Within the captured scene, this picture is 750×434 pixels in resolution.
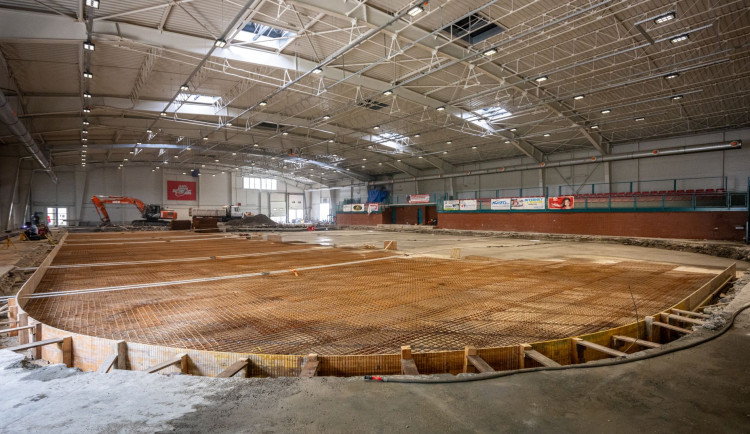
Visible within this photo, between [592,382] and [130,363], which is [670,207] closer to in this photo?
[592,382]

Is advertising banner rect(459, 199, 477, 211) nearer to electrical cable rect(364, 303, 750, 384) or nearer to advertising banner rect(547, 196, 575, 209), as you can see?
advertising banner rect(547, 196, 575, 209)

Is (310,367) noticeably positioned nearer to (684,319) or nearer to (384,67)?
(684,319)

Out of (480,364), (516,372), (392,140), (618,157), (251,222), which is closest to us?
(516,372)

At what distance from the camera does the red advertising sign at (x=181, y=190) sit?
47500 mm

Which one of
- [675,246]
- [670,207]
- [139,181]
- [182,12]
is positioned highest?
[182,12]

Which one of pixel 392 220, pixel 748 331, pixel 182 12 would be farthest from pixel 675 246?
pixel 392 220

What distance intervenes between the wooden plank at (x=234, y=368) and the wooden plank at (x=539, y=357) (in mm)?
2774

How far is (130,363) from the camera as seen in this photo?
3410mm

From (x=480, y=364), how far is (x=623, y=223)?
25258 millimetres

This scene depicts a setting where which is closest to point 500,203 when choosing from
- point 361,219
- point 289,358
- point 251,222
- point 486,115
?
point 486,115

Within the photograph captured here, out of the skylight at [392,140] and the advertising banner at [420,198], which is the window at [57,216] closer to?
the skylight at [392,140]

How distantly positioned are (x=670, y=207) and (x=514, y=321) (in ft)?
76.0

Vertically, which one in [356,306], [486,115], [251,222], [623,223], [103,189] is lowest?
[356,306]

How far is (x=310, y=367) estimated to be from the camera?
304cm
